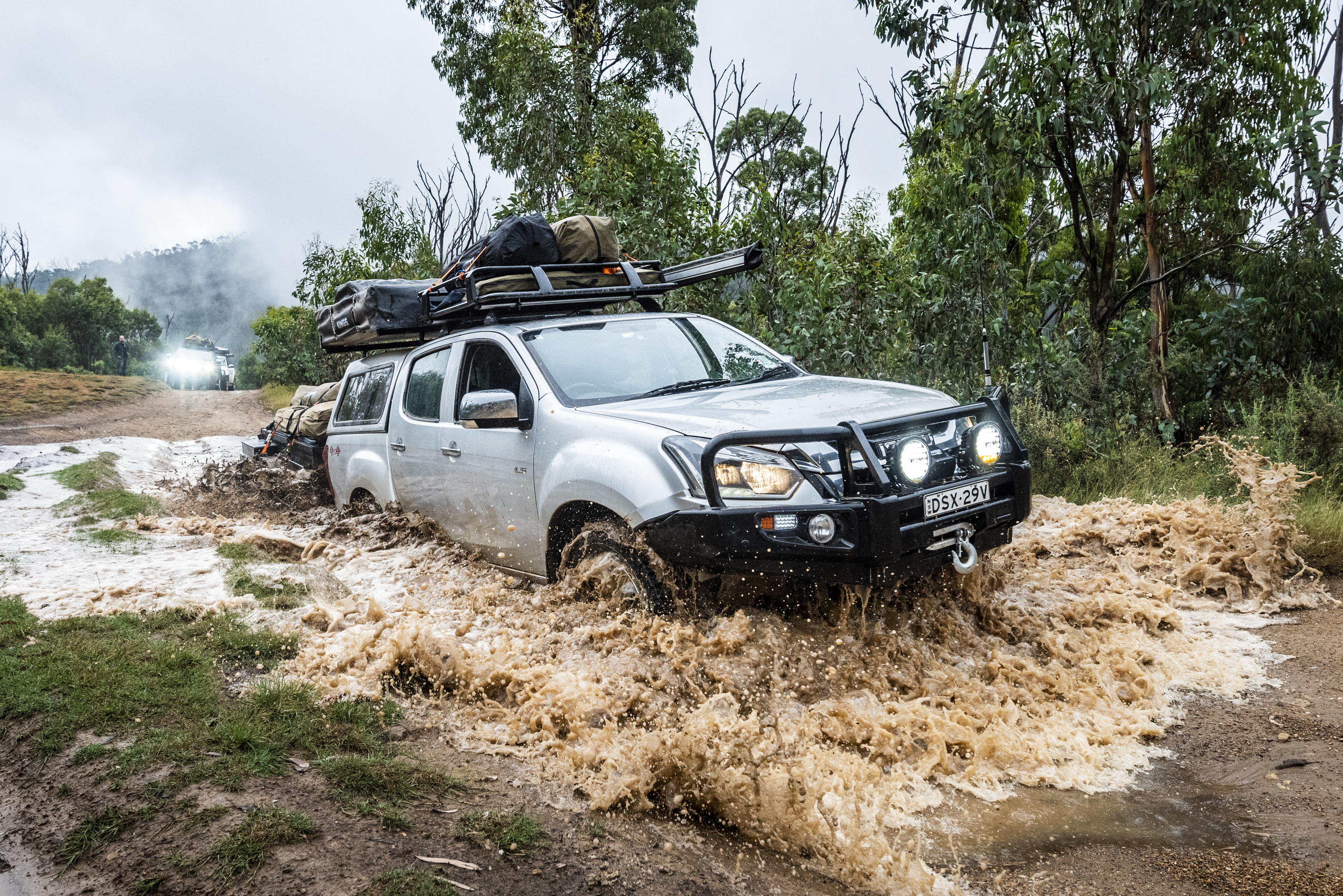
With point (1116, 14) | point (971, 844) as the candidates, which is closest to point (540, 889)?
point (971, 844)

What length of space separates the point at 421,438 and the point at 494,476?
37.6 inches

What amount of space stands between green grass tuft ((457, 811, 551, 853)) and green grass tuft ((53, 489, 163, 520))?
7168 millimetres

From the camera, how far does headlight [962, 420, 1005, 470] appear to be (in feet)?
13.4

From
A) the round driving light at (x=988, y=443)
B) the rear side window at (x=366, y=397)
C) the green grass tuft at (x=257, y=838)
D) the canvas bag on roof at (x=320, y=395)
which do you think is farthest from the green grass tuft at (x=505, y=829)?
the canvas bag on roof at (x=320, y=395)

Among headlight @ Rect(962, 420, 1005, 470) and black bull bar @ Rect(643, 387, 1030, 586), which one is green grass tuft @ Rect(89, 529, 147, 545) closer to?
black bull bar @ Rect(643, 387, 1030, 586)

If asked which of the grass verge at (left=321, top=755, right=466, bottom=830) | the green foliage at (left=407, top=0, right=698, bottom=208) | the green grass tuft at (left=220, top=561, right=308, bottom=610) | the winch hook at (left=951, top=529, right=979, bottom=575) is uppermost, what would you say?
the green foliage at (left=407, top=0, right=698, bottom=208)

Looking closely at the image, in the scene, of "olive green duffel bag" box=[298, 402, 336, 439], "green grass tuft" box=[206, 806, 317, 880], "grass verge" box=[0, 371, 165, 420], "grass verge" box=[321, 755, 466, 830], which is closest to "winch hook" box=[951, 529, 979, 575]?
"grass verge" box=[321, 755, 466, 830]

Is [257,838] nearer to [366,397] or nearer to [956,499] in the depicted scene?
[956,499]

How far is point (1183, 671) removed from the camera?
4.19 m

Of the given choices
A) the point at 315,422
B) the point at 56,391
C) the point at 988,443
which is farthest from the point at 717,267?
the point at 56,391

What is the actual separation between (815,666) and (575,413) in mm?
1601

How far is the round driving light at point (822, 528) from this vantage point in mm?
3543

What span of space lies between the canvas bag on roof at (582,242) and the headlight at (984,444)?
3015 mm

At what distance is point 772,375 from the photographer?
17.2 ft
